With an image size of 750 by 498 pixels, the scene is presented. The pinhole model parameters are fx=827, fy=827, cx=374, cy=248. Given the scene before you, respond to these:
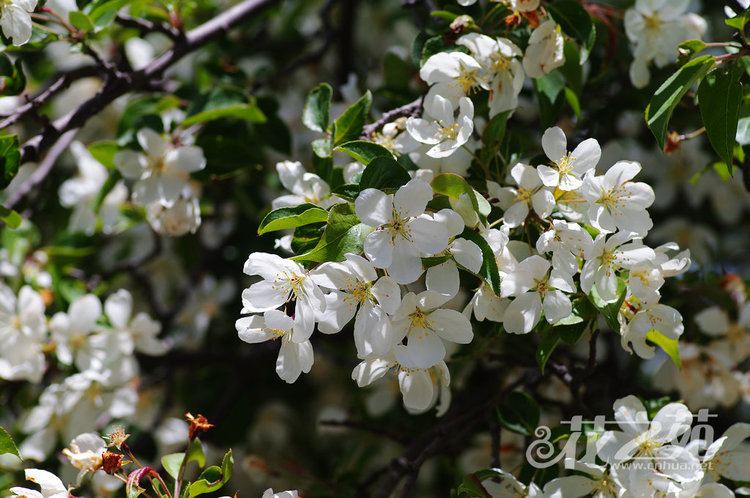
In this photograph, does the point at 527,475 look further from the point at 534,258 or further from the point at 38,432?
the point at 38,432

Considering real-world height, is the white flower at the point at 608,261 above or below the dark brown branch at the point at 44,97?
below

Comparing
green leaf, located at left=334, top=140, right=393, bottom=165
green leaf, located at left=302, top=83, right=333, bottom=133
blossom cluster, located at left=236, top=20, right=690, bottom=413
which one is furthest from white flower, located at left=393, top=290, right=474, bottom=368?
green leaf, located at left=302, top=83, right=333, bottom=133

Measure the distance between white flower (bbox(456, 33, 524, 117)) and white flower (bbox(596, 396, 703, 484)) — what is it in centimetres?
57

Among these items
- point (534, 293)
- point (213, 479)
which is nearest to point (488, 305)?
point (534, 293)

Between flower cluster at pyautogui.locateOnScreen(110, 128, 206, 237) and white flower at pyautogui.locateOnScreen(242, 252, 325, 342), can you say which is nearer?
white flower at pyautogui.locateOnScreen(242, 252, 325, 342)

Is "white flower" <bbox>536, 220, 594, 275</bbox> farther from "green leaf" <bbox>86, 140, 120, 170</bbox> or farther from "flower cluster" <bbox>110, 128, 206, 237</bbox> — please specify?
"green leaf" <bbox>86, 140, 120, 170</bbox>

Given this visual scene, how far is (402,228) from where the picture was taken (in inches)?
46.3

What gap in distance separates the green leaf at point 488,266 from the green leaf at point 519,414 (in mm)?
415

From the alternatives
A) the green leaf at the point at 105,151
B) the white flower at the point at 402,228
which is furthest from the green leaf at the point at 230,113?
the white flower at the point at 402,228

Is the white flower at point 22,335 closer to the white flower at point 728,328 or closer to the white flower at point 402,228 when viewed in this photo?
the white flower at point 402,228

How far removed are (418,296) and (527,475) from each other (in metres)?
0.45

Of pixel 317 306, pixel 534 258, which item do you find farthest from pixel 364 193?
pixel 534 258

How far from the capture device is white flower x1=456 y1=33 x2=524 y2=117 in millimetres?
1446

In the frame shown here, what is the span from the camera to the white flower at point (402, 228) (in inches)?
46.0
